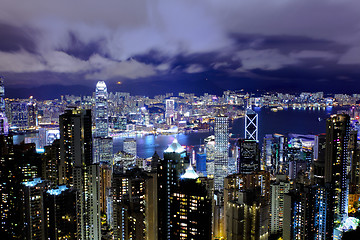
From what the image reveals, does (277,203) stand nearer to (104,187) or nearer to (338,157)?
(338,157)

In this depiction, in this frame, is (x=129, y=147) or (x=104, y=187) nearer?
(x=104, y=187)

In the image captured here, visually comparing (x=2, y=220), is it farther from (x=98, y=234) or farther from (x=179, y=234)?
(x=179, y=234)

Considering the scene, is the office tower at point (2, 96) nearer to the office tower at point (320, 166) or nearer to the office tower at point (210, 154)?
the office tower at point (210, 154)

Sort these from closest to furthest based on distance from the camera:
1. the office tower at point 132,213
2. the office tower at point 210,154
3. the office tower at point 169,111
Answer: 1. the office tower at point 132,213
2. the office tower at point 210,154
3. the office tower at point 169,111

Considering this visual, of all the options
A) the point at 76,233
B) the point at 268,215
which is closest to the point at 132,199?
the point at 76,233

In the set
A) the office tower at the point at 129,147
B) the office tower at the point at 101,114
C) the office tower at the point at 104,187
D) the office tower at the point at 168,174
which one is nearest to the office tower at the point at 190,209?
the office tower at the point at 168,174

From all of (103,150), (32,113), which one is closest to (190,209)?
(103,150)

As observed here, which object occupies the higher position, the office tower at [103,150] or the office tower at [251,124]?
the office tower at [251,124]

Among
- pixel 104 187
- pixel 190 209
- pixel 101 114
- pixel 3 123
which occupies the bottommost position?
pixel 104 187
